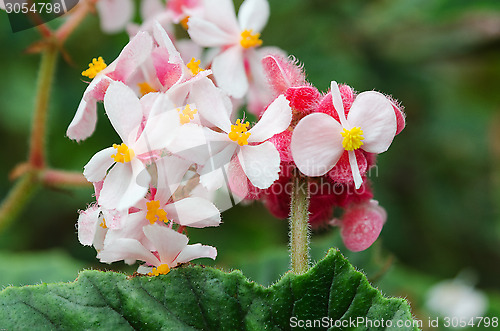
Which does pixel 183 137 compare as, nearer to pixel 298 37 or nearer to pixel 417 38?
pixel 298 37

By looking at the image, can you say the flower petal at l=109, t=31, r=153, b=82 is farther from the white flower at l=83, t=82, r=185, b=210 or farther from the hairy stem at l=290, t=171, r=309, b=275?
the hairy stem at l=290, t=171, r=309, b=275

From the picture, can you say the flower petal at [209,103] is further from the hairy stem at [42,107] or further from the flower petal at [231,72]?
the hairy stem at [42,107]

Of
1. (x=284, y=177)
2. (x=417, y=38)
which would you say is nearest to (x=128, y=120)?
(x=284, y=177)

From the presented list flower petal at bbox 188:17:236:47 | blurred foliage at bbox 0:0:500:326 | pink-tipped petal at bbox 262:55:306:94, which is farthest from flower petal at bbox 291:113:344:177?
blurred foliage at bbox 0:0:500:326

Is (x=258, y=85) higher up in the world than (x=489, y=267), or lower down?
higher up

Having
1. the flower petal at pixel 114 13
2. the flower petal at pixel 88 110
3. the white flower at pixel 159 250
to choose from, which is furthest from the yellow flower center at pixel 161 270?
the flower petal at pixel 114 13

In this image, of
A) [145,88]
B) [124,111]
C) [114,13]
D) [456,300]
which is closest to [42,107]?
[114,13]
